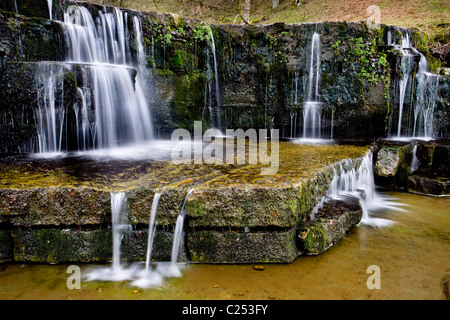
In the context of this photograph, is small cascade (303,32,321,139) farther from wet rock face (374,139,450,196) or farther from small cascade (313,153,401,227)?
small cascade (313,153,401,227)

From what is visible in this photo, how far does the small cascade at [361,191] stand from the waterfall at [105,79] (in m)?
4.72

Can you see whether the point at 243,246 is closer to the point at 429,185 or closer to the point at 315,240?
the point at 315,240

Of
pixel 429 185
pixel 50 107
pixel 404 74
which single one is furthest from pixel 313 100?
pixel 50 107

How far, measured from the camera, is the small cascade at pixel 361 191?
16.4 feet

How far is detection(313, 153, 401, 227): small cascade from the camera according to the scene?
16.4 ft

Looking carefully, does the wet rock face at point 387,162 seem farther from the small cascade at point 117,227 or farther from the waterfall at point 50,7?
the waterfall at point 50,7

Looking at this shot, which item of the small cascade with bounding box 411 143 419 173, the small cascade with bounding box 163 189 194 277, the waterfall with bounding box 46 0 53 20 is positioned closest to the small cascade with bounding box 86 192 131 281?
the small cascade with bounding box 163 189 194 277

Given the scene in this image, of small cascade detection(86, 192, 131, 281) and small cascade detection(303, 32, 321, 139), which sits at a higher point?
small cascade detection(303, 32, 321, 139)

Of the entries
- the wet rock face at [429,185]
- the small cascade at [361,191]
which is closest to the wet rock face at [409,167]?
the wet rock face at [429,185]

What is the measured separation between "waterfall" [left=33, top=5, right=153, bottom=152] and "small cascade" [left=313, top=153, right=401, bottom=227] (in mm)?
4721

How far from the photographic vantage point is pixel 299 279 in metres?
3.31

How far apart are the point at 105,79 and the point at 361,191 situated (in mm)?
5653
